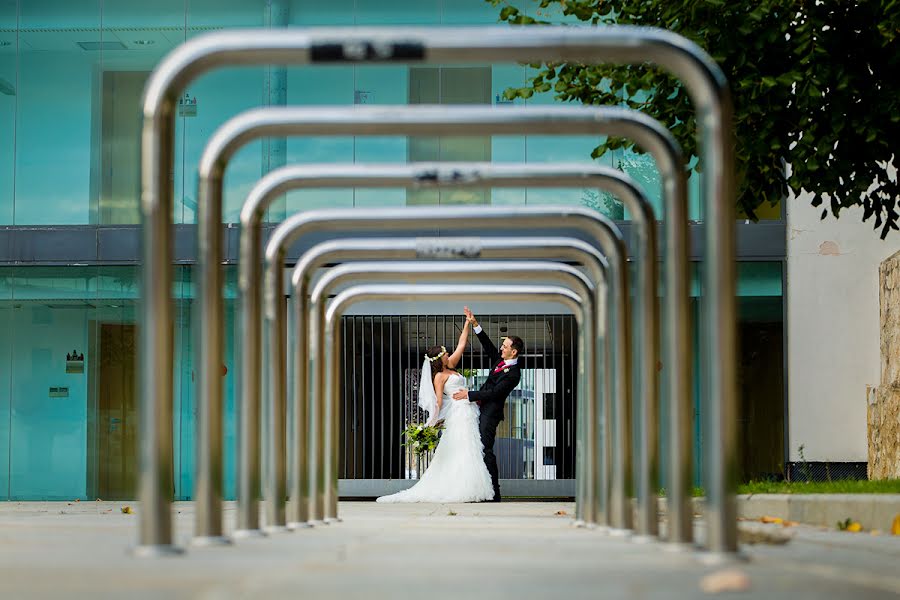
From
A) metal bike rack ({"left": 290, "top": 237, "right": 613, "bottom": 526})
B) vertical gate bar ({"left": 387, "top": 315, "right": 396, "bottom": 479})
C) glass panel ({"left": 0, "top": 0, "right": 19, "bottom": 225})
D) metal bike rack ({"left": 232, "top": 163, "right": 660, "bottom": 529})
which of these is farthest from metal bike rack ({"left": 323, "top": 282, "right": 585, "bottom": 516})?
glass panel ({"left": 0, "top": 0, "right": 19, "bottom": 225})

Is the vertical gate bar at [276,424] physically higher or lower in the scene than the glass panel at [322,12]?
lower

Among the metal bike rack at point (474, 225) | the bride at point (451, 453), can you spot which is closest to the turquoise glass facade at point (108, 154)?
the bride at point (451, 453)

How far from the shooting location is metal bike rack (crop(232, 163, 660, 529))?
166 inches

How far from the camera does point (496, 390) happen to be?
12719 mm

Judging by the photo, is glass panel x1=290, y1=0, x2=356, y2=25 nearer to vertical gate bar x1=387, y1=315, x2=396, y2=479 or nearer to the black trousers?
vertical gate bar x1=387, y1=315, x2=396, y2=479

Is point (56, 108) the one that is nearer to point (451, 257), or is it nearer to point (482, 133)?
point (451, 257)

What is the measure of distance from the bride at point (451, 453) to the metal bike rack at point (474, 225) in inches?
302

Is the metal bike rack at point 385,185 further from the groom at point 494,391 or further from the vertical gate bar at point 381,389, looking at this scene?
the vertical gate bar at point 381,389

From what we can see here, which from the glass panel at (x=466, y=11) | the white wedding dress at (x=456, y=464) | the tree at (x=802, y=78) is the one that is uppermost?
the glass panel at (x=466, y=11)

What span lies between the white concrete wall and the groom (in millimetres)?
3763

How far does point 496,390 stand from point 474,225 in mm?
7553

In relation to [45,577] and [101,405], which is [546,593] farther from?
[101,405]

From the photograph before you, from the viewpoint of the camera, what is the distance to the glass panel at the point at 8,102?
51.0ft

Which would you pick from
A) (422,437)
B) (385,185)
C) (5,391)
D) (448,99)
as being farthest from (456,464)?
(385,185)
